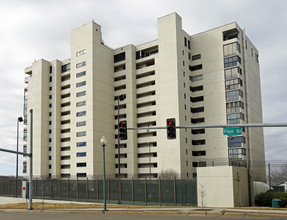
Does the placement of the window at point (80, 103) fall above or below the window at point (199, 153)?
above

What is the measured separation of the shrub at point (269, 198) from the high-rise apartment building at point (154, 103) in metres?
40.0

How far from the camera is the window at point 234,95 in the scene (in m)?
74.6

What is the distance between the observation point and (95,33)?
85500 mm

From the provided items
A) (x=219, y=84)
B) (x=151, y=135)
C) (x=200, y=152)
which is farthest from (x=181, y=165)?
(x=219, y=84)

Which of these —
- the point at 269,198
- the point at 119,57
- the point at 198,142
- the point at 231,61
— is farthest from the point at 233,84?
the point at 269,198

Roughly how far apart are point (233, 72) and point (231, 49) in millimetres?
5251

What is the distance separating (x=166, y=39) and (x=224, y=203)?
187 ft

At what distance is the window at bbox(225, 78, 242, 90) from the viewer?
245 ft

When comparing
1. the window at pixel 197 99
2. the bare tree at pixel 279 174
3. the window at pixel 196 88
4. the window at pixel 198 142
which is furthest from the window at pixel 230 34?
the bare tree at pixel 279 174

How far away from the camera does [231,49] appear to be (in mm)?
76250

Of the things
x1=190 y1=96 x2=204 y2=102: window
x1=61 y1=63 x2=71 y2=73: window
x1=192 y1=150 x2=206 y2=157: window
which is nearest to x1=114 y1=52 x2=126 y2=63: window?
x1=61 y1=63 x2=71 y2=73: window

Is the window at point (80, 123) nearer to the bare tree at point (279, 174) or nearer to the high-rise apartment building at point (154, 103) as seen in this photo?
the high-rise apartment building at point (154, 103)

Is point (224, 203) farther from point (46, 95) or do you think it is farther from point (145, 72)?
point (46, 95)

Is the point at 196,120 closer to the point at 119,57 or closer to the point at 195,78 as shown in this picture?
the point at 195,78
